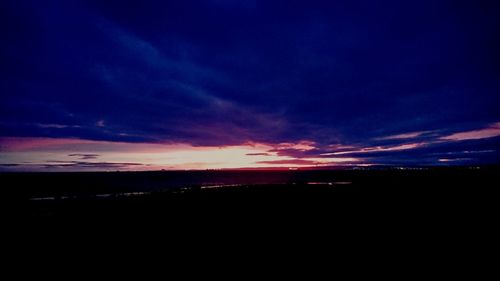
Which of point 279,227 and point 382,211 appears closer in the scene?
point 279,227

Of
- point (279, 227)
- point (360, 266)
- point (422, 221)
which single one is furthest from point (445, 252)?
point (279, 227)

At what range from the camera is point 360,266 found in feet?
25.1

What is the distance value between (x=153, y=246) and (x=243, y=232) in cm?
389

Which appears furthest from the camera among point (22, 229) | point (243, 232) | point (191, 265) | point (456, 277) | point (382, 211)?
point (382, 211)

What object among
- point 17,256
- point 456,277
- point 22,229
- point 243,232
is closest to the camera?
point 456,277

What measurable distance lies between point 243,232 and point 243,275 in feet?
15.5

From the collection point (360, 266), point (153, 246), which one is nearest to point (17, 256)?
point (153, 246)

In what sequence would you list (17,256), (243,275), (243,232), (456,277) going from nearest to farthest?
(456,277), (243,275), (17,256), (243,232)

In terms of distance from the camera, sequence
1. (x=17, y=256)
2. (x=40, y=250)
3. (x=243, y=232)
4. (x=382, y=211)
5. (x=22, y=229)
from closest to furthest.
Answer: (x=17, y=256), (x=40, y=250), (x=243, y=232), (x=22, y=229), (x=382, y=211)

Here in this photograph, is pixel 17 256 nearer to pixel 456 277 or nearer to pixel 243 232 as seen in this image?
pixel 243 232

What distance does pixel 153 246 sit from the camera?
34.2ft

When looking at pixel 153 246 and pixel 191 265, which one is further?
pixel 153 246

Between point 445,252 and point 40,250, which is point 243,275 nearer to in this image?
point 445,252

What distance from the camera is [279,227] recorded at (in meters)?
13.0
